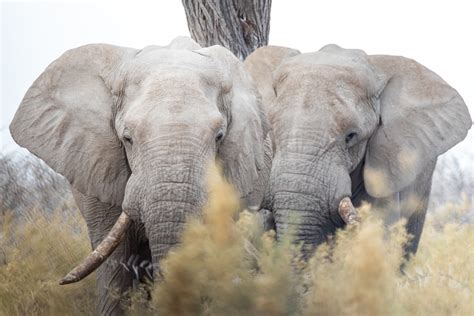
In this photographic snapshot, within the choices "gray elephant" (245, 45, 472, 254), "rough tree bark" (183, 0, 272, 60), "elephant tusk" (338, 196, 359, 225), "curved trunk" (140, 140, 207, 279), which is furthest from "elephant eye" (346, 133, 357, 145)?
"rough tree bark" (183, 0, 272, 60)

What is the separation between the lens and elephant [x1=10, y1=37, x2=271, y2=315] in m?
6.67

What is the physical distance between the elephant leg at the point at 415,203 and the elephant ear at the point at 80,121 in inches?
95.9

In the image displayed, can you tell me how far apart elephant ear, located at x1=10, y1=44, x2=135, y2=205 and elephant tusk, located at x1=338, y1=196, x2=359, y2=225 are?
1.42 m

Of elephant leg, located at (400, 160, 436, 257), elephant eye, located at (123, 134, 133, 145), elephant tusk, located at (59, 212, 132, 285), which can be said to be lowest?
elephant leg, located at (400, 160, 436, 257)

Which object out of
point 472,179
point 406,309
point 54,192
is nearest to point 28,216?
point 54,192

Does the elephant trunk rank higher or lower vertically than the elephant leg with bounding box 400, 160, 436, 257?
higher

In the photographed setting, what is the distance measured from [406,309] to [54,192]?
5.44 m

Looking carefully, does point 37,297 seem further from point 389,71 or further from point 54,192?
point 54,192

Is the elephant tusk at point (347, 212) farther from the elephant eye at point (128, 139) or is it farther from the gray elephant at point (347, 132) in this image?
the elephant eye at point (128, 139)

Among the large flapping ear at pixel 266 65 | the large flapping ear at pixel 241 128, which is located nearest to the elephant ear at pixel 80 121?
the large flapping ear at pixel 241 128

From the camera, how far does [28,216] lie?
32.8 feet

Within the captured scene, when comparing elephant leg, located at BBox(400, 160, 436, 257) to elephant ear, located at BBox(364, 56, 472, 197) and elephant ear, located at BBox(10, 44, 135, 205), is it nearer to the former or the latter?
elephant ear, located at BBox(364, 56, 472, 197)

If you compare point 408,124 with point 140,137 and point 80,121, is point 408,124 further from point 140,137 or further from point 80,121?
point 140,137

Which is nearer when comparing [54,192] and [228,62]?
[228,62]
